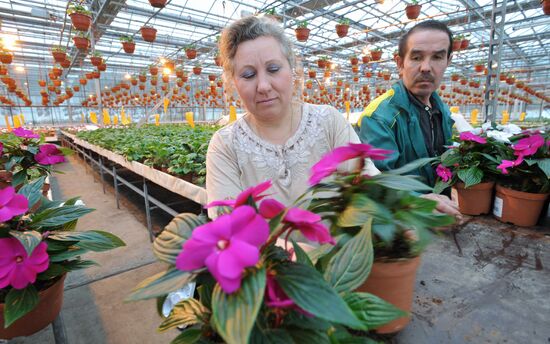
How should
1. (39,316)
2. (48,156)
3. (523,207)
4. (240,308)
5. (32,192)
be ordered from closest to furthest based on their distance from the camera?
(240,308) < (39,316) < (32,192) < (523,207) < (48,156)

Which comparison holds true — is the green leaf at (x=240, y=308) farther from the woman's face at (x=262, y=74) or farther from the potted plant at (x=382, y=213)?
the woman's face at (x=262, y=74)

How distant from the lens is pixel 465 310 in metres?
0.75

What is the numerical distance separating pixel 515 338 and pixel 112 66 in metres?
23.9

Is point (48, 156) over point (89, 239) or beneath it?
over

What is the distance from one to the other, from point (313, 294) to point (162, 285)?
7.2 inches

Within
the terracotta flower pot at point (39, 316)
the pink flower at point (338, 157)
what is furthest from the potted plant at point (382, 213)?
the terracotta flower pot at point (39, 316)

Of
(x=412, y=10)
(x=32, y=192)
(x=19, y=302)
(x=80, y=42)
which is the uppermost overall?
(x=412, y=10)

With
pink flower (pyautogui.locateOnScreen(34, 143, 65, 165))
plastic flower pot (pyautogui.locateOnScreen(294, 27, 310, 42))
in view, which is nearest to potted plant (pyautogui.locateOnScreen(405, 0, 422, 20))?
plastic flower pot (pyautogui.locateOnScreen(294, 27, 310, 42))

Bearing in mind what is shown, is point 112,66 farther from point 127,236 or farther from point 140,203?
point 127,236

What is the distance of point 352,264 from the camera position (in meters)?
0.46

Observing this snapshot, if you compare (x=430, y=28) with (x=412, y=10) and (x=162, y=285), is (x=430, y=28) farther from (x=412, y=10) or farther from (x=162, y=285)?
(x=412, y=10)

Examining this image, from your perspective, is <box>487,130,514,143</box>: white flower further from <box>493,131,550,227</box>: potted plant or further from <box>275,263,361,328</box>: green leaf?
<box>275,263,361,328</box>: green leaf

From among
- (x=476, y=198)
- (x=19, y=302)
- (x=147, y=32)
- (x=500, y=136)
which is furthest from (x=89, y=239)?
(x=147, y=32)

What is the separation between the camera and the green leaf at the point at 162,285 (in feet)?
1.12
